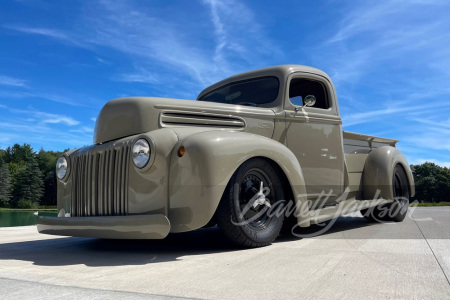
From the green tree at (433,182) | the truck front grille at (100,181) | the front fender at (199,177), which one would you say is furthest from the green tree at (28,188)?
the front fender at (199,177)

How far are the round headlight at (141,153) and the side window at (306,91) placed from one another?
7.03 ft

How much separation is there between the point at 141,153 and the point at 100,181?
63cm

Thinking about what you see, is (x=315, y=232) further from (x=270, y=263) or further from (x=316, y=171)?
(x=270, y=263)

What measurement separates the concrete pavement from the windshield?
1.75 metres

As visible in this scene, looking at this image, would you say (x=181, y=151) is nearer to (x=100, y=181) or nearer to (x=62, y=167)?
(x=100, y=181)

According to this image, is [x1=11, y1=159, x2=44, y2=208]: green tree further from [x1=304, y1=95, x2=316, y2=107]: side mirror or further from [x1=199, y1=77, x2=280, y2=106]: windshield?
[x1=304, y1=95, x2=316, y2=107]: side mirror

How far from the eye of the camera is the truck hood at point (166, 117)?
3547mm

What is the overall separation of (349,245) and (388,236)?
973 mm

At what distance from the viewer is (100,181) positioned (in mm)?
3486

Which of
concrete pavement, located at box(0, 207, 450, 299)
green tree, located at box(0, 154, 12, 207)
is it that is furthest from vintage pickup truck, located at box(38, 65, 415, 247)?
green tree, located at box(0, 154, 12, 207)

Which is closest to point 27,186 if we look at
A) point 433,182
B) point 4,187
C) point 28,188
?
point 28,188

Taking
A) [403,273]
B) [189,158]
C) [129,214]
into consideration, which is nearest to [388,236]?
[403,273]

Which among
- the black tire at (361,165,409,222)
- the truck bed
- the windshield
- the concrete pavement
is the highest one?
the windshield

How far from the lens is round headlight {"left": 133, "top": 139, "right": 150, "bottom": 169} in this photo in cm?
314
